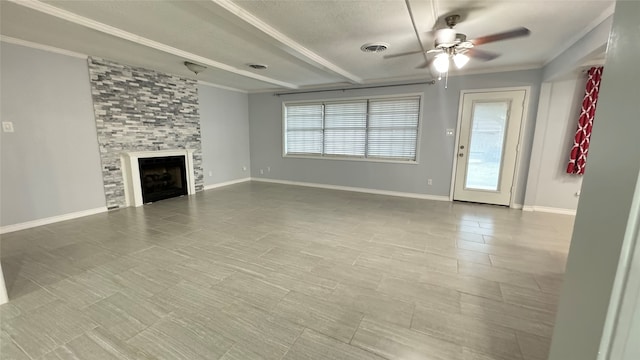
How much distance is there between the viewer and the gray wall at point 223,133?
6.10 metres

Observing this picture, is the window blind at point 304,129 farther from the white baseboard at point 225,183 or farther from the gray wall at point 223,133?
the white baseboard at point 225,183

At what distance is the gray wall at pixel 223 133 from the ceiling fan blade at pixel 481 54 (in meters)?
5.36

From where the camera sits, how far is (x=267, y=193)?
5867mm

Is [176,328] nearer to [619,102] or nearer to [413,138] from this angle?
[619,102]

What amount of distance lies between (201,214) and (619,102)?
15.0 feet

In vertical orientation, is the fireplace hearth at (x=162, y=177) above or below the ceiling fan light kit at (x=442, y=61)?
below

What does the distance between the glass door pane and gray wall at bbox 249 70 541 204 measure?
329mm

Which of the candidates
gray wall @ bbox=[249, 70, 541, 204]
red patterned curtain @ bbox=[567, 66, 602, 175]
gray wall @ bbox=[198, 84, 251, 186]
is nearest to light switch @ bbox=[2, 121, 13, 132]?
gray wall @ bbox=[198, 84, 251, 186]

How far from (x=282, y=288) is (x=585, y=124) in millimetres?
5156

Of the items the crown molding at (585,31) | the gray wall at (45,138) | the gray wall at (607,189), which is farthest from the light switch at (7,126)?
the crown molding at (585,31)

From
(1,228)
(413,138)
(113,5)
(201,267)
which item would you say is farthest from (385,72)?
(1,228)

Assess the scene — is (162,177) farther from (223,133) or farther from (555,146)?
(555,146)

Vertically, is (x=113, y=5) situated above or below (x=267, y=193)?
above

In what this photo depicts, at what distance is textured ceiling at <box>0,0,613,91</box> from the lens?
2410 millimetres
